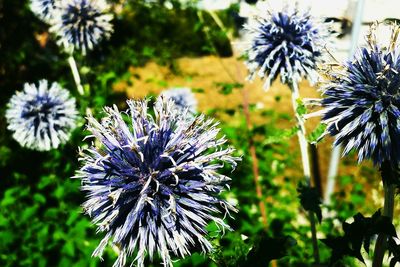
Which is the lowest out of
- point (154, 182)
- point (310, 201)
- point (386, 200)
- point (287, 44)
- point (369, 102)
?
point (310, 201)

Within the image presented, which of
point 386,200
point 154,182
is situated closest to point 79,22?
point 154,182

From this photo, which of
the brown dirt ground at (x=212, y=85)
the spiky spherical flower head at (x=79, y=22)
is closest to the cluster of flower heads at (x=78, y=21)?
the spiky spherical flower head at (x=79, y=22)

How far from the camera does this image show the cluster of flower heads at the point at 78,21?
2.41 metres

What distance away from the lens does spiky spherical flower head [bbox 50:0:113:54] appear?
7.90 feet

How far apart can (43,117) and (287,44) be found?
4.76 ft

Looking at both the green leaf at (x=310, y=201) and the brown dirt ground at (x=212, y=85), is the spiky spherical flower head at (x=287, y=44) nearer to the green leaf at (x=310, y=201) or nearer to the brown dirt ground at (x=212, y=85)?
the green leaf at (x=310, y=201)

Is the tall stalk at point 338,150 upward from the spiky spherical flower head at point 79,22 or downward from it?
downward

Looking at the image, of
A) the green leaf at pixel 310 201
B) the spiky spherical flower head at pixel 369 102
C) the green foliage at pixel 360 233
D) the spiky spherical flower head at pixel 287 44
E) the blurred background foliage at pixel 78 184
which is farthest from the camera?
the blurred background foliage at pixel 78 184

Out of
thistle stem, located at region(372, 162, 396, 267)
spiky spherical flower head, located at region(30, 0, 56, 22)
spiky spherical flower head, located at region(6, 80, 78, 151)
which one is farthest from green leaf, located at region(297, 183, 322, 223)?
spiky spherical flower head, located at region(30, 0, 56, 22)

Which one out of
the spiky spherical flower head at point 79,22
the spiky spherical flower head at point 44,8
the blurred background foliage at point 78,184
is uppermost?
the spiky spherical flower head at point 44,8

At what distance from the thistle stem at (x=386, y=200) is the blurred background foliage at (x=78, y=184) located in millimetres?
283

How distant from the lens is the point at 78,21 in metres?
2.41

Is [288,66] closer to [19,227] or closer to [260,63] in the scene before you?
[260,63]

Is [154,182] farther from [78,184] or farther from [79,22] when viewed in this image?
[78,184]
